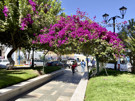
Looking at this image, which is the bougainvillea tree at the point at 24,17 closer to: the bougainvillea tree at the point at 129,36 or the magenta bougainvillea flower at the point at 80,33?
the magenta bougainvillea flower at the point at 80,33

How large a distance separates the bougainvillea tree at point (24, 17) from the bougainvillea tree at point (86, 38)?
344cm

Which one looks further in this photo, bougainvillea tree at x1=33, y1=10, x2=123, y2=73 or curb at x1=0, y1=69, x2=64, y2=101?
bougainvillea tree at x1=33, y1=10, x2=123, y2=73

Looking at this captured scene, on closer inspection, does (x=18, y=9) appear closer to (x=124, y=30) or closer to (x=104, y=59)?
Answer: (x=104, y=59)

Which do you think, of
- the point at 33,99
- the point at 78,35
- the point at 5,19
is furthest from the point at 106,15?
the point at 33,99

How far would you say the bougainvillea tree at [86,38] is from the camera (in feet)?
28.8

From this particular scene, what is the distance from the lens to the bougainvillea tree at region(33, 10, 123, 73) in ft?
28.8

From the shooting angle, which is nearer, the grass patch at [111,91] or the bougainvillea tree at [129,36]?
the grass patch at [111,91]

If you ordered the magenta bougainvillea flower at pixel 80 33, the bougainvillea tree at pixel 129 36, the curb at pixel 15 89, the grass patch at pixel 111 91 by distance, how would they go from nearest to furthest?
the grass patch at pixel 111 91 → the curb at pixel 15 89 → the magenta bougainvillea flower at pixel 80 33 → the bougainvillea tree at pixel 129 36

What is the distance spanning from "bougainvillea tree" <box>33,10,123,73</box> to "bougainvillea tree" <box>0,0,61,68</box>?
3.44 m

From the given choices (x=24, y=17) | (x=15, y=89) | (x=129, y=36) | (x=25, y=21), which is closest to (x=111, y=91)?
(x=15, y=89)

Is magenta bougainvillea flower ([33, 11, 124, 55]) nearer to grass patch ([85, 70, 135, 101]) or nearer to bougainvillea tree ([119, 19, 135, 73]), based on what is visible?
bougainvillea tree ([119, 19, 135, 73])

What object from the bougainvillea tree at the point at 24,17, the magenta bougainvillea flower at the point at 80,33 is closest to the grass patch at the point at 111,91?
the magenta bougainvillea flower at the point at 80,33

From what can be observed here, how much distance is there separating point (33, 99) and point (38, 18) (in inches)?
339

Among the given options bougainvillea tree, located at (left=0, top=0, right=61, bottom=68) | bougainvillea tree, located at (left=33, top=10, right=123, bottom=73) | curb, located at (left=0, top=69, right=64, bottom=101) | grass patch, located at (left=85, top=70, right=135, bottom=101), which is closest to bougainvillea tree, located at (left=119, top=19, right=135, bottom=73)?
bougainvillea tree, located at (left=33, top=10, right=123, bottom=73)
